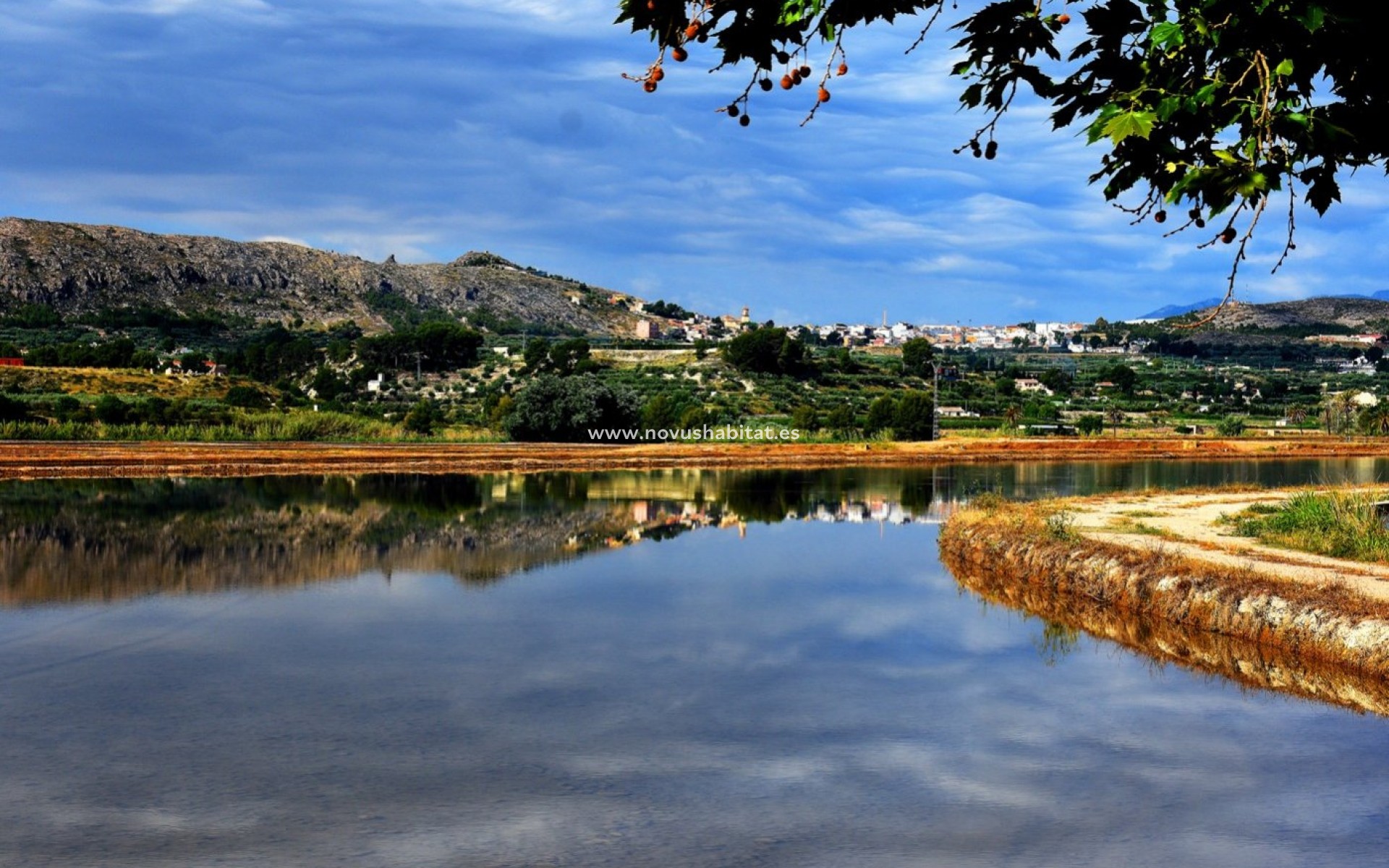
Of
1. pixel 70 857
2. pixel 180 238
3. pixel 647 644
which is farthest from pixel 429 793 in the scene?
pixel 180 238

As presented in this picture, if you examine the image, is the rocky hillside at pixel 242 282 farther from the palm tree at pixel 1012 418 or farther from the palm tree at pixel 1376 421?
the palm tree at pixel 1376 421

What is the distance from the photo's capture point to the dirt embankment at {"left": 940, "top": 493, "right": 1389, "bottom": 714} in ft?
50.0

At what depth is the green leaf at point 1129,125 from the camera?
16.2 ft

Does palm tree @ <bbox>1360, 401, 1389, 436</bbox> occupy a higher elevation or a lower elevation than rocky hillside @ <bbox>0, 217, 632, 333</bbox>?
lower

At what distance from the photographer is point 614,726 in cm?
1269

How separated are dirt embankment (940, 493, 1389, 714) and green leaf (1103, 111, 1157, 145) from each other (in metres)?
10.8

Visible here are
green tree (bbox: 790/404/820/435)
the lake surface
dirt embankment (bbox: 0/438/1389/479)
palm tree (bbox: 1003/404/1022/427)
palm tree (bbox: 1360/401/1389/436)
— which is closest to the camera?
the lake surface

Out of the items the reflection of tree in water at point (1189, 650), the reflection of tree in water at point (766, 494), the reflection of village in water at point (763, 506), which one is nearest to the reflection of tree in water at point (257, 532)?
the reflection of village in water at point (763, 506)

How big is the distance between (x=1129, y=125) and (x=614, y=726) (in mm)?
8954

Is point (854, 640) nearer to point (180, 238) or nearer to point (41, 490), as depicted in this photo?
point (41, 490)

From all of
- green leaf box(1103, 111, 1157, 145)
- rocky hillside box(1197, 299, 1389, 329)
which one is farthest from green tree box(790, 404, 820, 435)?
rocky hillside box(1197, 299, 1389, 329)

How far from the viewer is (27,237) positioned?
14838 cm

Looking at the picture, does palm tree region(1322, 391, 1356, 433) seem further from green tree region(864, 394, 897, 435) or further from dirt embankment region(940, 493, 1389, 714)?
dirt embankment region(940, 493, 1389, 714)

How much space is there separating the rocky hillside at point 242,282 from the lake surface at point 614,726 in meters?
131
